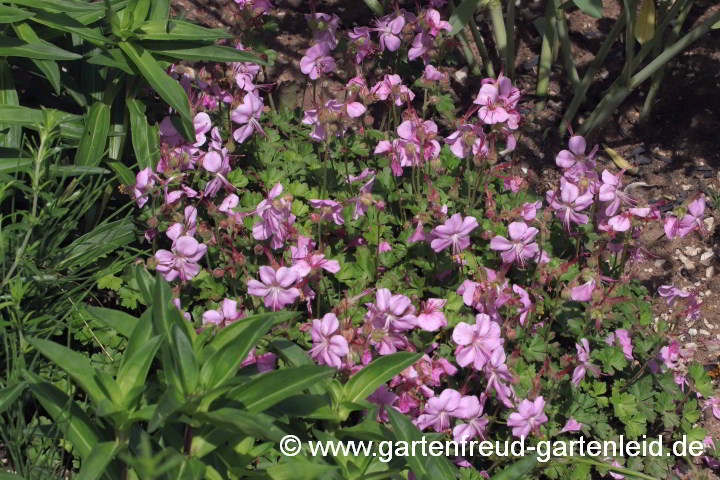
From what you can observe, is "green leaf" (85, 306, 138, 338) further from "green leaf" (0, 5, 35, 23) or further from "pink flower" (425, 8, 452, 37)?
"pink flower" (425, 8, 452, 37)

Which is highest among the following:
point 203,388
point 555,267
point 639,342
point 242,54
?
point 242,54

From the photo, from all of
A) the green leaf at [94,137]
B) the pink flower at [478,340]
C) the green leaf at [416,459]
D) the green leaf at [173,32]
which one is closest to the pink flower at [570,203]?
the pink flower at [478,340]

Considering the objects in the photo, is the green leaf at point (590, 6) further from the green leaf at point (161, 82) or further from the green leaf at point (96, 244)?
the green leaf at point (96, 244)

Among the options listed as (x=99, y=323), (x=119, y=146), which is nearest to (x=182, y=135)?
(x=119, y=146)

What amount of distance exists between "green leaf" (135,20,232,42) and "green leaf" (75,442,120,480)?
1459mm

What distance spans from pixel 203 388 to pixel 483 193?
4.84 ft

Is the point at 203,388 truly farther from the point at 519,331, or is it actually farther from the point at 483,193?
the point at 483,193

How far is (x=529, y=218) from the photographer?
110 inches

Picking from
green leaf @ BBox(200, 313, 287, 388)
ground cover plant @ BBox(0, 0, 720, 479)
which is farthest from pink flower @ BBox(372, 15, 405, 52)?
green leaf @ BBox(200, 313, 287, 388)

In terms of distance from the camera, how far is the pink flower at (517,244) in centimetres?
273

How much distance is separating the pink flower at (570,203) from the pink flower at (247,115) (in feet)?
3.53

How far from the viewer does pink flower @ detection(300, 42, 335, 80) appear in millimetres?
3232

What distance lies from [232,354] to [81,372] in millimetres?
376

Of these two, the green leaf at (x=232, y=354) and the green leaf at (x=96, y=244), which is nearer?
the green leaf at (x=232, y=354)
